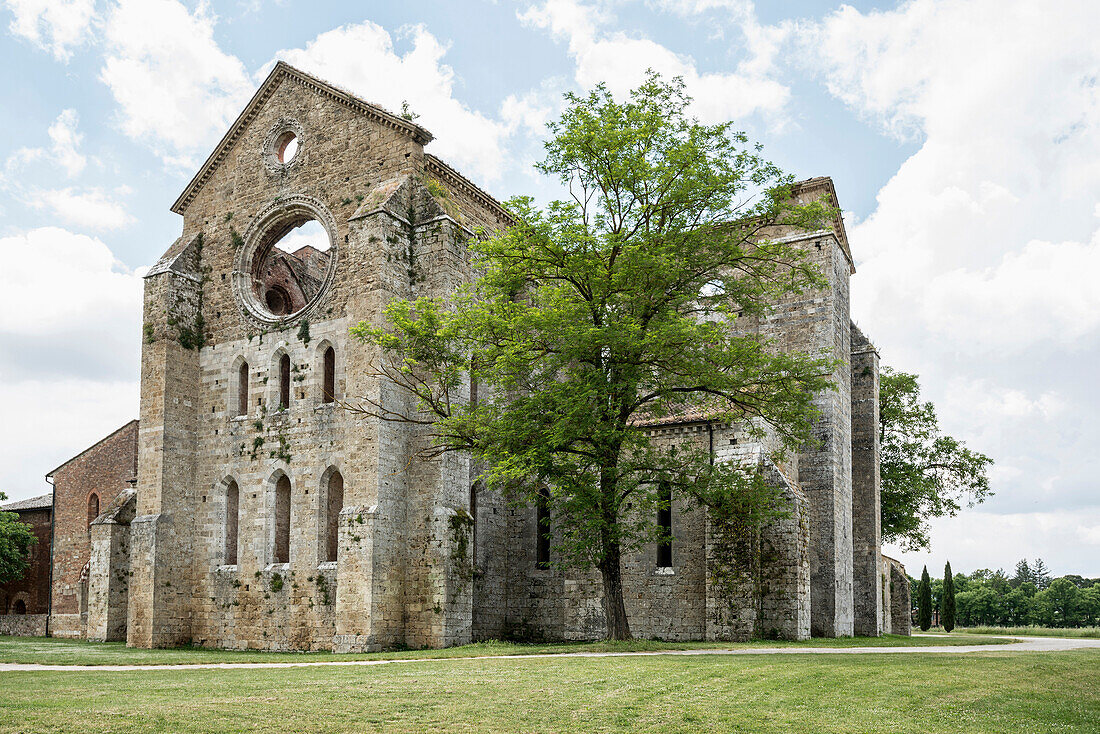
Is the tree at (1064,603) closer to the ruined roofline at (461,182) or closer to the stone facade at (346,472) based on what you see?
the stone facade at (346,472)

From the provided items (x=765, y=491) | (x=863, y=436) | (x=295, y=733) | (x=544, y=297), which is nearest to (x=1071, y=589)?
(x=863, y=436)

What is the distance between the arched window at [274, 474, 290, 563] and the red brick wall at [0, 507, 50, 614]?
63.1ft

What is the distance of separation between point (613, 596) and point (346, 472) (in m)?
7.86

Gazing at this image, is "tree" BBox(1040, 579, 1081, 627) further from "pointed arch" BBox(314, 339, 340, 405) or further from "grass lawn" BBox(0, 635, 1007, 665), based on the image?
"pointed arch" BBox(314, 339, 340, 405)

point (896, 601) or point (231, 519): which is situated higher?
point (231, 519)

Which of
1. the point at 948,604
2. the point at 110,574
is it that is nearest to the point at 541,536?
the point at 110,574

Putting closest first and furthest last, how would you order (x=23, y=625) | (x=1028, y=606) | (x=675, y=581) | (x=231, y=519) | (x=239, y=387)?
(x=675, y=581), (x=231, y=519), (x=239, y=387), (x=23, y=625), (x=1028, y=606)

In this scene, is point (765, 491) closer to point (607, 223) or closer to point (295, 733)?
point (607, 223)

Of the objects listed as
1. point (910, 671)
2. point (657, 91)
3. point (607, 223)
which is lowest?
point (910, 671)

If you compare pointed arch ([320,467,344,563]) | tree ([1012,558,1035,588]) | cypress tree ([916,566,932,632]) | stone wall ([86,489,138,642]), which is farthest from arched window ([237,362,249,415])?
tree ([1012,558,1035,588])

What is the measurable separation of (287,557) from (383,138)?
41.2 ft

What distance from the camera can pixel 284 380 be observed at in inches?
1083

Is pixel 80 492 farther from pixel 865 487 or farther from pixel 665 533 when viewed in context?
pixel 865 487

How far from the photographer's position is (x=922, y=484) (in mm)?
38875
